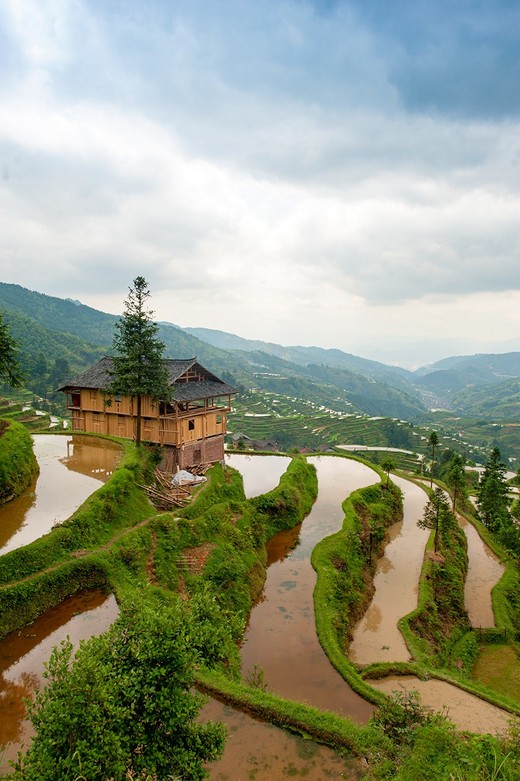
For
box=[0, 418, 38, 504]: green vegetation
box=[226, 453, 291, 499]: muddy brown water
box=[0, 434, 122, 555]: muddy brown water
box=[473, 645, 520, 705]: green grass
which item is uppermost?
box=[0, 418, 38, 504]: green vegetation

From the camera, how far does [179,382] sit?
2923cm

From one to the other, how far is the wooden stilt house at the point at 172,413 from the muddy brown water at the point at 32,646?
43.3 ft

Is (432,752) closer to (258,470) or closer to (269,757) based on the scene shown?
(269,757)

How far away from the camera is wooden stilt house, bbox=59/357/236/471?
2788 cm

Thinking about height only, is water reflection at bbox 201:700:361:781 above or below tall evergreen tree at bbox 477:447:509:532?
above

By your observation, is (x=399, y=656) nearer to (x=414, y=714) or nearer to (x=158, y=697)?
(x=414, y=714)

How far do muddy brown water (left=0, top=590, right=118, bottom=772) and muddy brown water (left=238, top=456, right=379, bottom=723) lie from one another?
5.10m

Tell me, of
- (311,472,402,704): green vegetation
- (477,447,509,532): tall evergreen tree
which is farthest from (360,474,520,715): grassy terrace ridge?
(477,447,509,532): tall evergreen tree

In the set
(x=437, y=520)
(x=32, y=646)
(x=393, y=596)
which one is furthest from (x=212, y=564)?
(x=437, y=520)

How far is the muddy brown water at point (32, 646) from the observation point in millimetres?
9805

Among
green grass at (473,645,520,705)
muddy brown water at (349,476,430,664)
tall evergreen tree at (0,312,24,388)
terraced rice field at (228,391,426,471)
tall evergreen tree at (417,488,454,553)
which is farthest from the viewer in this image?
terraced rice field at (228,391,426,471)

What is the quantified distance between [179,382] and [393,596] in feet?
55.6

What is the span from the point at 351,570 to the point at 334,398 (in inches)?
6966

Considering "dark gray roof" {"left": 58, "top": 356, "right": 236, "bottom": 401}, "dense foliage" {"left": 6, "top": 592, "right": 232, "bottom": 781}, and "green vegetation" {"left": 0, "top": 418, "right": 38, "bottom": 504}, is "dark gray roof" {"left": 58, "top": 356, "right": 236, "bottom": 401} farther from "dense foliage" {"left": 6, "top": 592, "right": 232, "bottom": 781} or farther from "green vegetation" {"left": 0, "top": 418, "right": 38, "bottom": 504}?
"dense foliage" {"left": 6, "top": 592, "right": 232, "bottom": 781}
